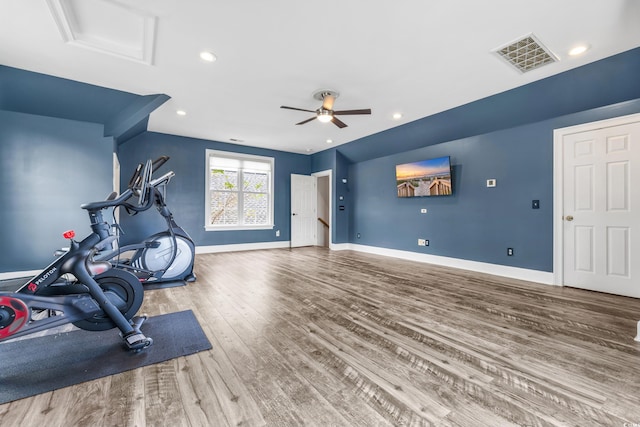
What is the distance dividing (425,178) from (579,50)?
286 cm

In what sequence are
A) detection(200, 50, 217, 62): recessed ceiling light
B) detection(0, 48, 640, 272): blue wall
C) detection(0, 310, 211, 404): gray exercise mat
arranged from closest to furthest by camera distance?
detection(0, 310, 211, 404): gray exercise mat
detection(200, 50, 217, 62): recessed ceiling light
detection(0, 48, 640, 272): blue wall

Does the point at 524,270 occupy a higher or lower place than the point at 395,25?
lower

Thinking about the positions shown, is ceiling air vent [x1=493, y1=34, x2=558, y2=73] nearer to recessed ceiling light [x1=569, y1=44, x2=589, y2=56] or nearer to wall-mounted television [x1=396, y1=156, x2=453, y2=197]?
recessed ceiling light [x1=569, y1=44, x2=589, y2=56]

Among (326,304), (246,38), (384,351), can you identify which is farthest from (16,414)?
(246,38)

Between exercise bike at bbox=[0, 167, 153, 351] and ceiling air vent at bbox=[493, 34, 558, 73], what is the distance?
392cm

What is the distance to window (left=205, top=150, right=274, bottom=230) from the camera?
6.55m

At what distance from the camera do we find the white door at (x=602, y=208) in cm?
320

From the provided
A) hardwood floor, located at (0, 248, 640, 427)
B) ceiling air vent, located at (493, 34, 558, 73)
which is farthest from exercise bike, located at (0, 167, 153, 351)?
ceiling air vent, located at (493, 34, 558, 73)

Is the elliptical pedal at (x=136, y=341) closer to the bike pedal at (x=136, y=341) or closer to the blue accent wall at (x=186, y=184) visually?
the bike pedal at (x=136, y=341)

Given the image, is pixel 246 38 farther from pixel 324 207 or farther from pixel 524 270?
pixel 324 207

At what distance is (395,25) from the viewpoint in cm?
243

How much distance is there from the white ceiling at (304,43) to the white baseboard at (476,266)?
2.68m

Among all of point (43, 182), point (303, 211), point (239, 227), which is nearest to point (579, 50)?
point (303, 211)

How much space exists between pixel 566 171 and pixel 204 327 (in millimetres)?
4867
